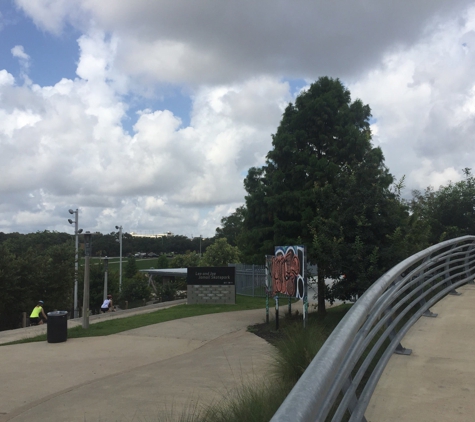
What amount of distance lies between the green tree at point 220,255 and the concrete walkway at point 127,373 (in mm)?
29894

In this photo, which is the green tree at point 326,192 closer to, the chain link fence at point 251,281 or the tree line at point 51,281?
the tree line at point 51,281

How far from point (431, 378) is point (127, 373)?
563 cm

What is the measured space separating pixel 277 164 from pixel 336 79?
139 inches

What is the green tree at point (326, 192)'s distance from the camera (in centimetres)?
1203

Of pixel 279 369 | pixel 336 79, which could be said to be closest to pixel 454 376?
pixel 279 369

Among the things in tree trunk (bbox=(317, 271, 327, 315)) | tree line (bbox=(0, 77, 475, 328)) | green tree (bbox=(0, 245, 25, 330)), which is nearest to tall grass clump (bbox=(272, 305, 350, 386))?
tree line (bbox=(0, 77, 475, 328))

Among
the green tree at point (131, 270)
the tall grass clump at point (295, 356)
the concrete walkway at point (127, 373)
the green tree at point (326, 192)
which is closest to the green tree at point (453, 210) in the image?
the green tree at point (326, 192)

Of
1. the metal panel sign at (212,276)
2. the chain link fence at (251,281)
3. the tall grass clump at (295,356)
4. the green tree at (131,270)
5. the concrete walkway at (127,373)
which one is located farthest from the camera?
the green tree at (131,270)

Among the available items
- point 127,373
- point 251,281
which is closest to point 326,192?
point 127,373

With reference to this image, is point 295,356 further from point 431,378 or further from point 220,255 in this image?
point 220,255

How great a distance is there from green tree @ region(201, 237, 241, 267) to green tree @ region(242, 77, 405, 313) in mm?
26941

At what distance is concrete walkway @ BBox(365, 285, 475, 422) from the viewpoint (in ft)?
12.9

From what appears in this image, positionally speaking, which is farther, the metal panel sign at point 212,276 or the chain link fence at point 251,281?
the chain link fence at point 251,281

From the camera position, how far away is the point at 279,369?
6.73 metres
